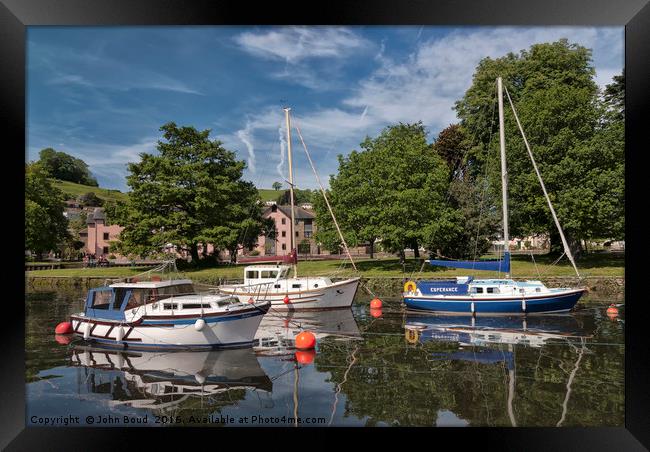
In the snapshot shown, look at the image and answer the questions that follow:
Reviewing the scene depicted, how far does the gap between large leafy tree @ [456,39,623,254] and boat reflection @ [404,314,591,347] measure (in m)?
12.5

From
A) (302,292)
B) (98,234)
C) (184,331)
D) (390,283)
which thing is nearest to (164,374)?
(184,331)

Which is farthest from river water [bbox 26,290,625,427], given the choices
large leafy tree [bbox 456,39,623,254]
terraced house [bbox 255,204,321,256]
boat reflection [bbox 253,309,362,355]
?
terraced house [bbox 255,204,321,256]

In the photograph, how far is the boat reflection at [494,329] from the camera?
48.9 feet

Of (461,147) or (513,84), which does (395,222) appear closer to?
(461,147)

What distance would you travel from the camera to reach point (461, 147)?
4097cm

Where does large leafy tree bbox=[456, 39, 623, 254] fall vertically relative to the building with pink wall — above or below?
above

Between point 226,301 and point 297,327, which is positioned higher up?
point 226,301

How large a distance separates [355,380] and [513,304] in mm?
11331

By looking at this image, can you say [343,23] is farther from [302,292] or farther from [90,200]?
[90,200]

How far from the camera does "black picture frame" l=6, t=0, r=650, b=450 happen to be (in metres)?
7.20

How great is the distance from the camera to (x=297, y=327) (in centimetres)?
1802

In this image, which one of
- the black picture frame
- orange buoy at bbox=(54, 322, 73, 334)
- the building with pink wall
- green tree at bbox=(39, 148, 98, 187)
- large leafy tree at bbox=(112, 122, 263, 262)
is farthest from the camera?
green tree at bbox=(39, 148, 98, 187)

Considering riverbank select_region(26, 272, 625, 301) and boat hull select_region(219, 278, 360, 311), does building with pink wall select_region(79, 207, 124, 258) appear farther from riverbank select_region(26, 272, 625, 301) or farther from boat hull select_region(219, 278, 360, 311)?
boat hull select_region(219, 278, 360, 311)

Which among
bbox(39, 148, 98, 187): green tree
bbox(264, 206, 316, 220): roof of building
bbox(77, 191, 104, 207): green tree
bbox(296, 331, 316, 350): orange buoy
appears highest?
bbox(39, 148, 98, 187): green tree
